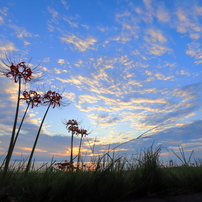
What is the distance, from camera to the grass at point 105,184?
8.97 ft

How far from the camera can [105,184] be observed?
3.01 m

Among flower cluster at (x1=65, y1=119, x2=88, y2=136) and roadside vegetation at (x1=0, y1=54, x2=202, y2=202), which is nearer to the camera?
roadside vegetation at (x1=0, y1=54, x2=202, y2=202)

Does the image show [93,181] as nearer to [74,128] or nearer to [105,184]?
[105,184]

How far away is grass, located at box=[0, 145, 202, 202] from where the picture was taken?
273 cm

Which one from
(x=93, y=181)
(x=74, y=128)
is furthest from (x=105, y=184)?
(x=74, y=128)

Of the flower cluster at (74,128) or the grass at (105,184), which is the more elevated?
the flower cluster at (74,128)

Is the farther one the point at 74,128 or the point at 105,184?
the point at 74,128

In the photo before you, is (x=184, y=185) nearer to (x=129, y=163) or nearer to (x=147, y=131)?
(x=129, y=163)

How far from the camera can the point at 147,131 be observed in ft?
10.3

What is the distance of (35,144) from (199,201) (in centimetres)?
320

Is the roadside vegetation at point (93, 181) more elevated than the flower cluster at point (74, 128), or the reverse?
the flower cluster at point (74, 128)

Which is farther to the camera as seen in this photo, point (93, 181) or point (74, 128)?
point (74, 128)

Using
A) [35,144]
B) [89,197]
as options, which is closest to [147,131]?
[89,197]

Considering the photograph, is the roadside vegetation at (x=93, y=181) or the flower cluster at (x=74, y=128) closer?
the roadside vegetation at (x=93, y=181)
